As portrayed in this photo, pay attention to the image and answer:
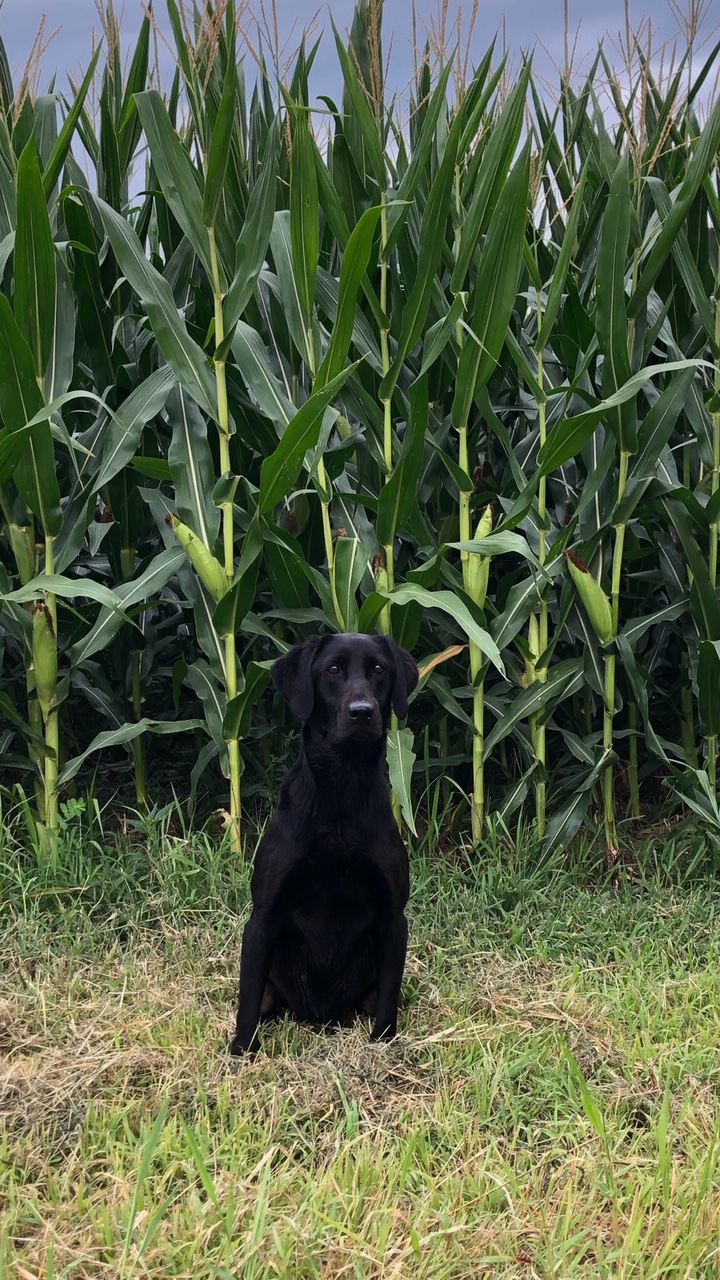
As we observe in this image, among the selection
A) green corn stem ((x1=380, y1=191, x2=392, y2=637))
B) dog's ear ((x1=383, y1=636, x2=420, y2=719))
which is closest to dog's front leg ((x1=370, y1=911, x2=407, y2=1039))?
dog's ear ((x1=383, y1=636, x2=420, y2=719))

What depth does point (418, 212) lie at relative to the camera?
386 centimetres

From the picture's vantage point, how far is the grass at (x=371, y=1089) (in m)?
1.84

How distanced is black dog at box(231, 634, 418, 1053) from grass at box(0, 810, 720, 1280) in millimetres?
128

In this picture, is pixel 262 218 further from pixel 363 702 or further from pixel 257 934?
pixel 257 934

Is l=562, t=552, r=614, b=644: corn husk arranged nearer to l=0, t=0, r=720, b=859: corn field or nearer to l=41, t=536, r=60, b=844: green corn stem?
l=0, t=0, r=720, b=859: corn field

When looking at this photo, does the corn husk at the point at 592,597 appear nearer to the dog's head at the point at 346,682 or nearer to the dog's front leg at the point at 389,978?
the dog's head at the point at 346,682

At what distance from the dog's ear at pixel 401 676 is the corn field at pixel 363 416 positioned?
0.27 metres

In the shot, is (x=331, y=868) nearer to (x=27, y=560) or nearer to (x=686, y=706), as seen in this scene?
(x=27, y=560)

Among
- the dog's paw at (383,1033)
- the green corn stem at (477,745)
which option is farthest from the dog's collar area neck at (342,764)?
the green corn stem at (477,745)

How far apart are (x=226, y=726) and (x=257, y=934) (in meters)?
1.05

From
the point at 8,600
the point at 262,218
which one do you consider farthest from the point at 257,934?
the point at 262,218

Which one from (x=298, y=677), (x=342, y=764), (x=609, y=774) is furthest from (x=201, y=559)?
(x=609, y=774)

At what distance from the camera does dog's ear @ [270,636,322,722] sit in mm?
2773

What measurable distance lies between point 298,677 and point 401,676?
0.29 m
